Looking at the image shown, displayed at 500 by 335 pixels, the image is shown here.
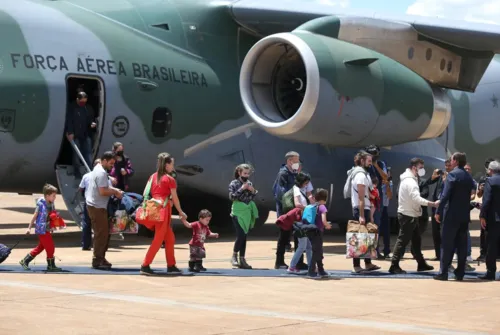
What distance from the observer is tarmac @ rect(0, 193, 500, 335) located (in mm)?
7000

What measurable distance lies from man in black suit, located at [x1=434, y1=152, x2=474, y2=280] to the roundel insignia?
17.5ft

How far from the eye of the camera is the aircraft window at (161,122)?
14258mm

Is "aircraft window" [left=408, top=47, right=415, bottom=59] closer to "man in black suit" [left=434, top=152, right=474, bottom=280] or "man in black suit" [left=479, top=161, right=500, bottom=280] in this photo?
"man in black suit" [left=479, top=161, right=500, bottom=280]

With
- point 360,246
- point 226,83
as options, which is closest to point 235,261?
point 360,246

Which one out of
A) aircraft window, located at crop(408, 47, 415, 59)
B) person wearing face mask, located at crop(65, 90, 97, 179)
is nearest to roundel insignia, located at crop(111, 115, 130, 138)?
person wearing face mask, located at crop(65, 90, 97, 179)

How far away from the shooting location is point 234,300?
330 inches

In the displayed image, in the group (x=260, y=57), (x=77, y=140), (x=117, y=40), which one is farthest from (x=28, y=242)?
(x=260, y=57)

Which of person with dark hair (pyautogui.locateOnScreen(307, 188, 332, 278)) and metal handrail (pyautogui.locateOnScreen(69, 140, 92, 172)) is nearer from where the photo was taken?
person with dark hair (pyautogui.locateOnScreen(307, 188, 332, 278))

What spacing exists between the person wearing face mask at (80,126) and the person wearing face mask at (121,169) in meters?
0.43

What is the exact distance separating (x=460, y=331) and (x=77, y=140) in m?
7.88

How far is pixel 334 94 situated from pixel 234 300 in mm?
5688

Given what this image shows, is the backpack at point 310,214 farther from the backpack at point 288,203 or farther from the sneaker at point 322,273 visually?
the sneaker at point 322,273

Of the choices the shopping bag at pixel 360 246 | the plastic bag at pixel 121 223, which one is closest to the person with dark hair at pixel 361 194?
the shopping bag at pixel 360 246

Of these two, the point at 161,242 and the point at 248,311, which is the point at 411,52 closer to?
the point at 161,242
